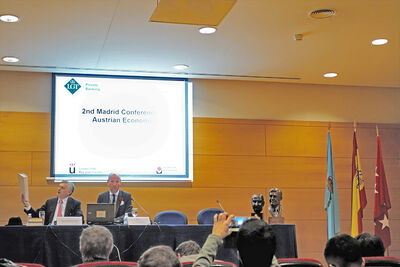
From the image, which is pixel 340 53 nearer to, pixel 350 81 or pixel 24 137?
pixel 350 81

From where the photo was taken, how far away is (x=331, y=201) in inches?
343

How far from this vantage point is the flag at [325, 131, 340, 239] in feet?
28.1

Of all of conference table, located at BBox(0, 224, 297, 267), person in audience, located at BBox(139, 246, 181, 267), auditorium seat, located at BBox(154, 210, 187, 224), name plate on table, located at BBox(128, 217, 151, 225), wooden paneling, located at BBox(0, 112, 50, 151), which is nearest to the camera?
person in audience, located at BBox(139, 246, 181, 267)

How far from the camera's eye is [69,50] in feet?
24.6

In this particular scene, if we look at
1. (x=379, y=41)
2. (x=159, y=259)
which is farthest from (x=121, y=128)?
(x=159, y=259)

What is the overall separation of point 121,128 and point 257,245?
21.8 ft

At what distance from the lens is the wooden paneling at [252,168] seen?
844cm

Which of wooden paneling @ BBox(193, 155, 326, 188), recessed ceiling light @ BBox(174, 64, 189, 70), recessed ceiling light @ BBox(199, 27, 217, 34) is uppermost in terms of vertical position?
recessed ceiling light @ BBox(199, 27, 217, 34)

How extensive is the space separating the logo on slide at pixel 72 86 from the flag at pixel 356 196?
4.68m

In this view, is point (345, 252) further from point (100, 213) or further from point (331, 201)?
point (331, 201)

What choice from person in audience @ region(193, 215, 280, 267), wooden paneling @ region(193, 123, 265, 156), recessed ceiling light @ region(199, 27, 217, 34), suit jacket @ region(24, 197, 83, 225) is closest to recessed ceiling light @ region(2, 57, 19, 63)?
suit jacket @ region(24, 197, 83, 225)

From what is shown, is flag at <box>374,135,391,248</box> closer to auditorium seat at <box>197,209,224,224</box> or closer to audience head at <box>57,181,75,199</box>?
auditorium seat at <box>197,209,224,224</box>

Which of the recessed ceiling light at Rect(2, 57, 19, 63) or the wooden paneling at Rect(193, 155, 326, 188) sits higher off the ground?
the recessed ceiling light at Rect(2, 57, 19, 63)

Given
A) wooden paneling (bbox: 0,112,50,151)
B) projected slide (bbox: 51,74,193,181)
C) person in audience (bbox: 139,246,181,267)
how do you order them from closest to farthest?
person in audience (bbox: 139,246,181,267), wooden paneling (bbox: 0,112,50,151), projected slide (bbox: 51,74,193,181)
